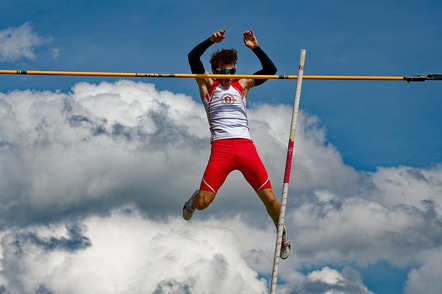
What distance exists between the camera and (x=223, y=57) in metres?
9.43

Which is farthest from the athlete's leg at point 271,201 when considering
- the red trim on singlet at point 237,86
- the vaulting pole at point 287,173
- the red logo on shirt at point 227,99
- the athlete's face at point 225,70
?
the athlete's face at point 225,70

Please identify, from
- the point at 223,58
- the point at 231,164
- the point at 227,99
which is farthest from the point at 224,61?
Answer: the point at 231,164

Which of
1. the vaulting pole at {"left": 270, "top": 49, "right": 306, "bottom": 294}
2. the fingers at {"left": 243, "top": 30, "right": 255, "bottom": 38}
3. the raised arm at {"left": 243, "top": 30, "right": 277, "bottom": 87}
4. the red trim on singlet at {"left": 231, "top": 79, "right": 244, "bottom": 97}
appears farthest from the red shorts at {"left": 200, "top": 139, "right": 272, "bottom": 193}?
the fingers at {"left": 243, "top": 30, "right": 255, "bottom": 38}

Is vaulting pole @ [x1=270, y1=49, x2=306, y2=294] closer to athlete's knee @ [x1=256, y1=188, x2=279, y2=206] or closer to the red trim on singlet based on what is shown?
athlete's knee @ [x1=256, y1=188, x2=279, y2=206]

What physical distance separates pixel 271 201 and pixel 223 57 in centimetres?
250

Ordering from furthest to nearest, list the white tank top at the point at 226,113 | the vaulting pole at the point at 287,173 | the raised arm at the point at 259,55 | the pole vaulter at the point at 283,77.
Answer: the raised arm at the point at 259,55, the white tank top at the point at 226,113, the pole vaulter at the point at 283,77, the vaulting pole at the point at 287,173

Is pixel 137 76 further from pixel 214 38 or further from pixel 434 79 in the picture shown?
pixel 434 79

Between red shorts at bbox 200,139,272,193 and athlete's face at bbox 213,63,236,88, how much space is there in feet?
3.23

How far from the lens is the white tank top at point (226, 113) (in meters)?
9.00

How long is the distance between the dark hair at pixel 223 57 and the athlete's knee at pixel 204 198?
214cm

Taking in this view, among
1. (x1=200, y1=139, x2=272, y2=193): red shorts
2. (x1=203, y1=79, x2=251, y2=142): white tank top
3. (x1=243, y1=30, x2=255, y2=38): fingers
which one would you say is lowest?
(x1=200, y1=139, x2=272, y2=193): red shorts

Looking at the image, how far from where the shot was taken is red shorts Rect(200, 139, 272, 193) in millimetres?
8859

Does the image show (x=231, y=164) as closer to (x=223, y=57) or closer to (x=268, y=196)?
(x=268, y=196)

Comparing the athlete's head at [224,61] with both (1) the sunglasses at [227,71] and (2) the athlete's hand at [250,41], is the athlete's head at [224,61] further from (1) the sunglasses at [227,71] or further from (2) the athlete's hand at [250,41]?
(2) the athlete's hand at [250,41]
